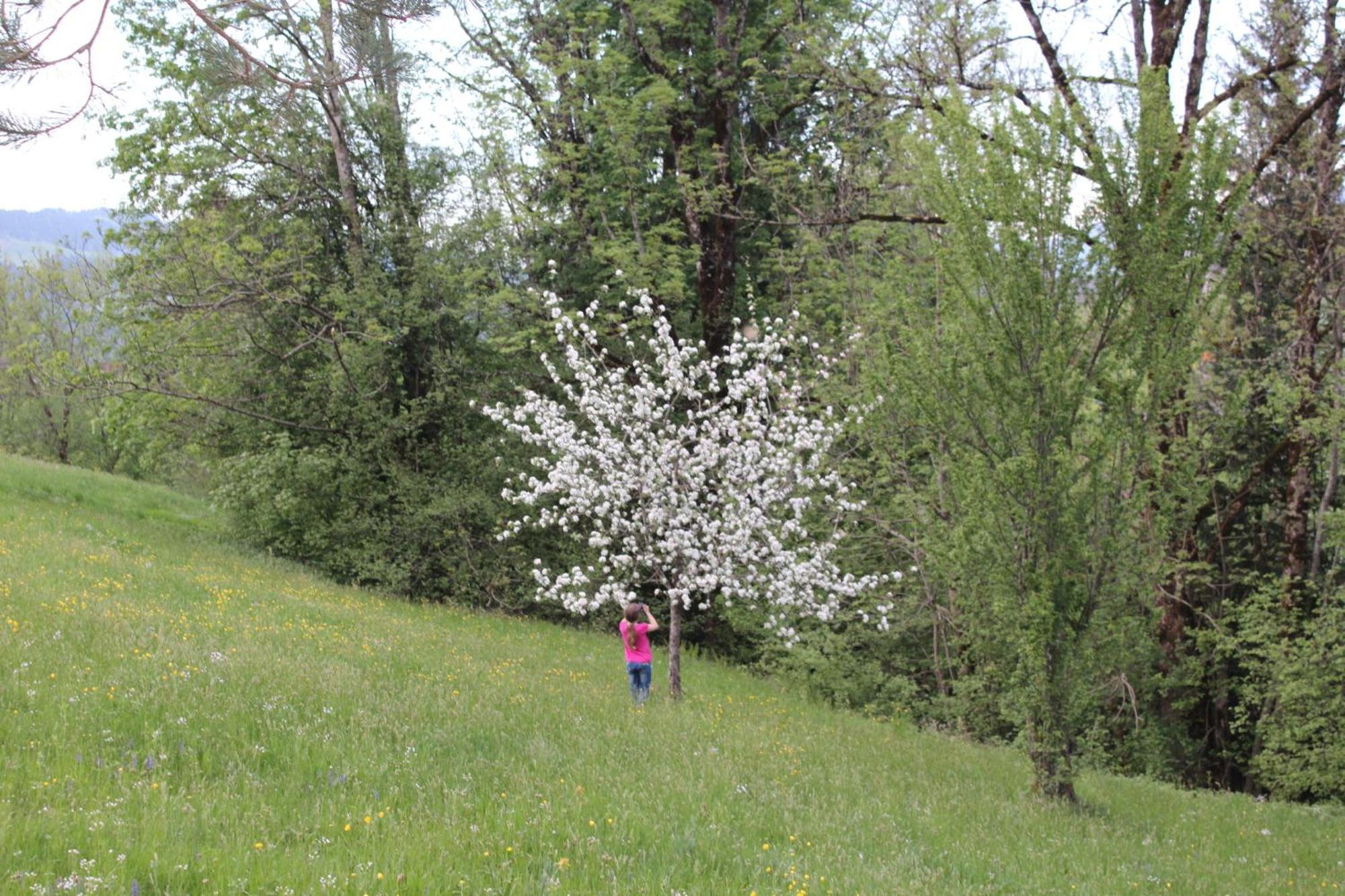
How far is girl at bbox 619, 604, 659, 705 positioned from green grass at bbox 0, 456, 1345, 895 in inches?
15.6

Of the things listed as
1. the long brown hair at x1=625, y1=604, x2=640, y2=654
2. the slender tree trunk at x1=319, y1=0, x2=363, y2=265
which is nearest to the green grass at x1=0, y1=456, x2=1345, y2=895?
the long brown hair at x1=625, y1=604, x2=640, y2=654

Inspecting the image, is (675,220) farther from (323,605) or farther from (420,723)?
(420,723)

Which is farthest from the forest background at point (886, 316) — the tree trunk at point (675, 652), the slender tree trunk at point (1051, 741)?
the tree trunk at point (675, 652)

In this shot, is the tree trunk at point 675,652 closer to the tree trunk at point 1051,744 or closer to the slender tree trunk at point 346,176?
the tree trunk at point 1051,744

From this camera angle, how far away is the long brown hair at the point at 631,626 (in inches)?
499

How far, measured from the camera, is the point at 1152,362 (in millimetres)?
9547

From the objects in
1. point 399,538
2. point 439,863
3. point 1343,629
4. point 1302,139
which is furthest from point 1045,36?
point 399,538

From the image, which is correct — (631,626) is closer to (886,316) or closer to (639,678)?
(639,678)

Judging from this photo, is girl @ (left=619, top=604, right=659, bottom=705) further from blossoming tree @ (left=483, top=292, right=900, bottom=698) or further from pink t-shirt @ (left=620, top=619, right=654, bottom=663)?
blossoming tree @ (left=483, top=292, right=900, bottom=698)

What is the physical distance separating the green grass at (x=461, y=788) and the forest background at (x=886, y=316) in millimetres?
1948

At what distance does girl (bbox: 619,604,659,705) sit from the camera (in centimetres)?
1270

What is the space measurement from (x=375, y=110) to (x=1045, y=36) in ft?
49.1

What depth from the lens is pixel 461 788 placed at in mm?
6543

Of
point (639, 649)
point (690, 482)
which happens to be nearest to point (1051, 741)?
point (639, 649)
